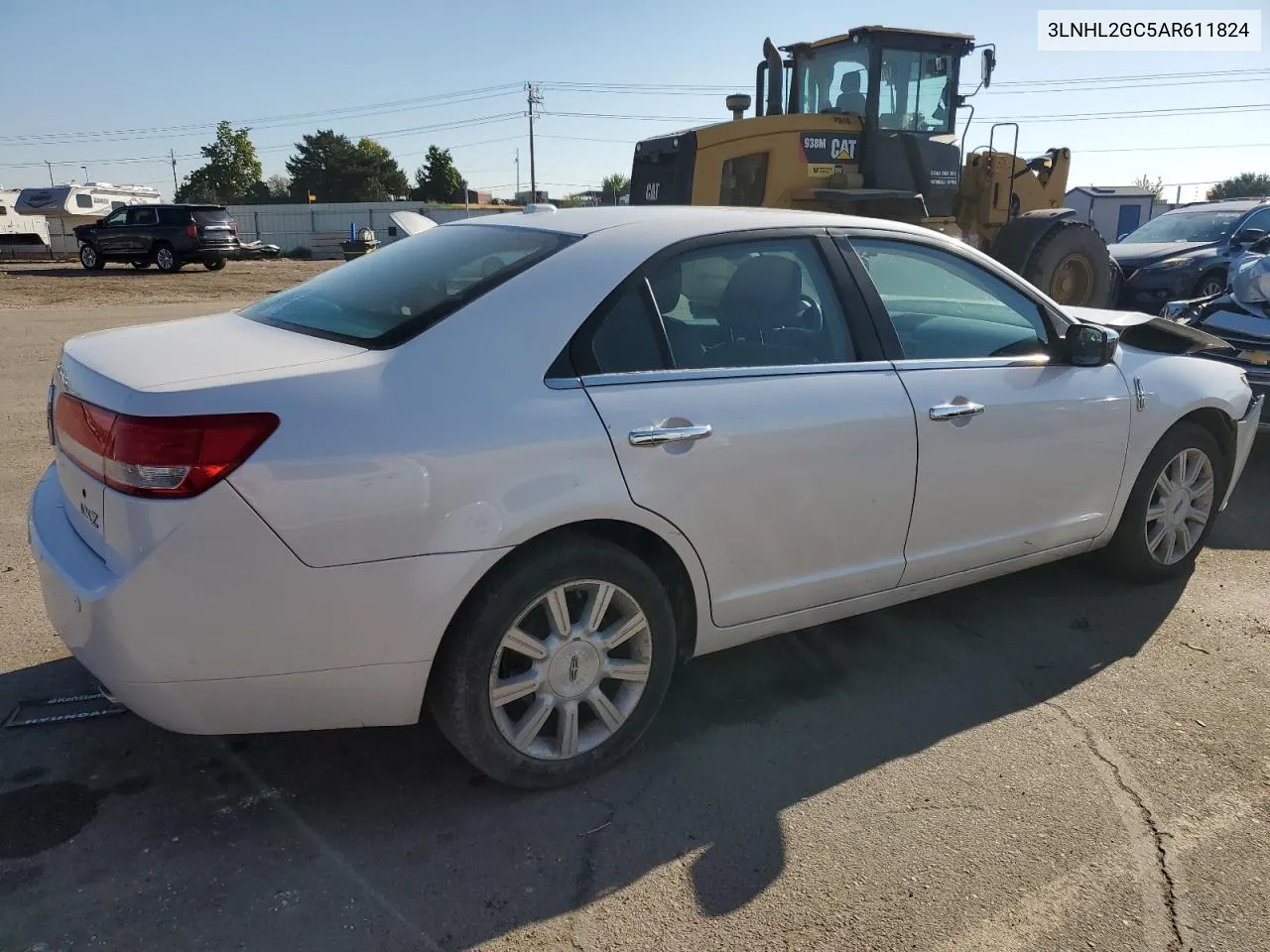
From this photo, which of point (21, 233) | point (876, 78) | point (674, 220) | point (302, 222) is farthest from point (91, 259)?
point (674, 220)

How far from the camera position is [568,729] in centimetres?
279

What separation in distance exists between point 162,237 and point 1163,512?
28.0 meters

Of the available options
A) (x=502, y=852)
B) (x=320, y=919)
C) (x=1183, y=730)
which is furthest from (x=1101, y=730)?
(x=320, y=919)

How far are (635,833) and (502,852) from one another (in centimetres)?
37

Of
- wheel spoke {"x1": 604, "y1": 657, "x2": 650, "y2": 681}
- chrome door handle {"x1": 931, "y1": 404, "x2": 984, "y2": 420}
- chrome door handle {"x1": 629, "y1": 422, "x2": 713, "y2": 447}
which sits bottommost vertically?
wheel spoke {"x1": 604, "y1": 657, "x2": 650, "y2": 681}

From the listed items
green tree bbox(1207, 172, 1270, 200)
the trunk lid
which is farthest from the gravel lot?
green tree bbox(1207, 172, 1270, 200)

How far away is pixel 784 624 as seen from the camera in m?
3.21

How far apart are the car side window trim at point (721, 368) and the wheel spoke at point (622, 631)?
699 millimetres

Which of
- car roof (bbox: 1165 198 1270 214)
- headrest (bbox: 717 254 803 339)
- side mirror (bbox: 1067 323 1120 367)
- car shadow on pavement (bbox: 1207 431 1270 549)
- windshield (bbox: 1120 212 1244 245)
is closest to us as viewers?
headrest (bbox: 717 254 803 339)

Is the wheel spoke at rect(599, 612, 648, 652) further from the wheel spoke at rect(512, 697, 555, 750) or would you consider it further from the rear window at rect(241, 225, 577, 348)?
the rear window at rect(241, 225, 577, 348)

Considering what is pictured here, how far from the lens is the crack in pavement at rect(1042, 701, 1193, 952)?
2.37 meters

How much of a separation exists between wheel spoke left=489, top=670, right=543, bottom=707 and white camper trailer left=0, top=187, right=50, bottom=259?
39311mm

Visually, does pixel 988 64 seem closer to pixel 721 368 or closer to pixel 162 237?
pixel 721 368

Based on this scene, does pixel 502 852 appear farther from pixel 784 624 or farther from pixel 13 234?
pixel 13 234
